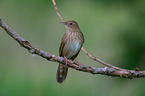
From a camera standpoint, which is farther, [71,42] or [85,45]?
[85,45]

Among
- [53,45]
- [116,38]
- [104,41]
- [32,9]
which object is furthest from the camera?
[53,45]

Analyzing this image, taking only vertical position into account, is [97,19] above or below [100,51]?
above

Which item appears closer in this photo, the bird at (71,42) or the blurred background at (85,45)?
the blurred background at (85,45)

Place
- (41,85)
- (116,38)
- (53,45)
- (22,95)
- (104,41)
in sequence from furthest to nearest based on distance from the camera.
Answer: (53,45) < (104,41) < (116,38) < (41,85) < (22,95)

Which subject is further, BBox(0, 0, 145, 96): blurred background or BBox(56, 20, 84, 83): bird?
BBox(56, 20, 84, 83): bird

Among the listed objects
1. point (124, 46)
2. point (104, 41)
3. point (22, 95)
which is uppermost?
point (104, 41)

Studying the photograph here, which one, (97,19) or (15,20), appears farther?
(15,20)

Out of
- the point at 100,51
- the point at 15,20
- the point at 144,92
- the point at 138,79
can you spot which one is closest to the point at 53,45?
the point at 15,20

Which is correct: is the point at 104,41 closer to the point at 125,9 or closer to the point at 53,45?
the point at 125,9
